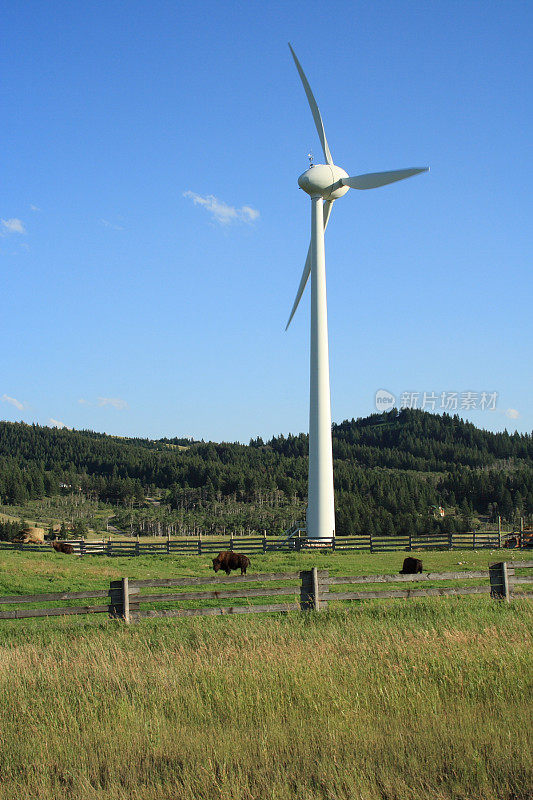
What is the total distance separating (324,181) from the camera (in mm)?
51906

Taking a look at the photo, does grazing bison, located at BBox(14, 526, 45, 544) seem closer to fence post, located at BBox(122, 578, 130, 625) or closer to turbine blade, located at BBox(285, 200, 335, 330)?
turbine blade, located at BBox(285, 200, 335, 330)

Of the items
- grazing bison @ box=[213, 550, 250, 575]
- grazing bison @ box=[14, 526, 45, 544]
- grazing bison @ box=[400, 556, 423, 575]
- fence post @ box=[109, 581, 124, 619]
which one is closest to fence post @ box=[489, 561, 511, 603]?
fence post @ box=[109, 581, 124, 619]

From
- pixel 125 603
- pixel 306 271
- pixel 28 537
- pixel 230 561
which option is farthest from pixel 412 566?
pixel 28 537

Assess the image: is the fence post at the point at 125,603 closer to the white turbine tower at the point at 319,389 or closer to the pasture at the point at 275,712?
the pasture at the point at 275,712

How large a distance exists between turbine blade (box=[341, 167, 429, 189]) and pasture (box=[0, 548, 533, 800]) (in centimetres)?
3496

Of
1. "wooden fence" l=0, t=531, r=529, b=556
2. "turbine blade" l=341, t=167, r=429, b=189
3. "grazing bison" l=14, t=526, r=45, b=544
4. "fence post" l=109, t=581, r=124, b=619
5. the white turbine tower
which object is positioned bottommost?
"wooden fence" l=0, t=531, r=529, b=556

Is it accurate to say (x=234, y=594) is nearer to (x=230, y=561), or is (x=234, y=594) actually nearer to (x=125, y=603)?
(x=125, y=603)

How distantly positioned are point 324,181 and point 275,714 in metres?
48.4

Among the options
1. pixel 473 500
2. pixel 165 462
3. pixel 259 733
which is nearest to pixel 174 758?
Result: pixel 259 733

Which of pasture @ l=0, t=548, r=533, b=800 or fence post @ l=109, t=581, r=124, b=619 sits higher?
fence post @ l=109, t=581, r=124, b=619

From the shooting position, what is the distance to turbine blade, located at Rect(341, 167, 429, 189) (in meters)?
42.9

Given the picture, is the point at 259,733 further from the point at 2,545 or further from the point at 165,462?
the point at 165,462

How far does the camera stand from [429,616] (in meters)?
13.6

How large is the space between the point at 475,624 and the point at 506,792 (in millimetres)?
6525
